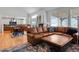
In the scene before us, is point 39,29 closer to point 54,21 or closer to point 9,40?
point 54,21

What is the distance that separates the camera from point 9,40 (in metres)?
2.64

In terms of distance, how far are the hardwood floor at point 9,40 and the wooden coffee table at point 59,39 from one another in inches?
17.2

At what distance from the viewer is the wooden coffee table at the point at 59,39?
267 cm

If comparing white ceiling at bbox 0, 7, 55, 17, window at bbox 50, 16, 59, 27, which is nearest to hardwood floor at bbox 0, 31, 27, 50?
white ceiling at bbox 0, 7, 55, 17

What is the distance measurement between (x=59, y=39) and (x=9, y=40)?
94 cm

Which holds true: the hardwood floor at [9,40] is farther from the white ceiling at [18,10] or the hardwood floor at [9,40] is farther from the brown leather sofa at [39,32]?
the white ceiling at [18,10]

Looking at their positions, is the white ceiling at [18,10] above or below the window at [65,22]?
above

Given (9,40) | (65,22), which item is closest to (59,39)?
(65,22)

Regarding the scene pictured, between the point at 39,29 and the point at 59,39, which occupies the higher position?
the point at 39,29

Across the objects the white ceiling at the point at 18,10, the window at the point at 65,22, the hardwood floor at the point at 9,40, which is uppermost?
the white ceiling at the point at 18,10

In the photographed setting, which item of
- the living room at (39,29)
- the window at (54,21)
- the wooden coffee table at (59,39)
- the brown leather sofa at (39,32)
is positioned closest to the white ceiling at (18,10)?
the living room at (39,29)

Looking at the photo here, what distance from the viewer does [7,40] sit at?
2643mm

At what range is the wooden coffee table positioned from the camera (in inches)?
105
